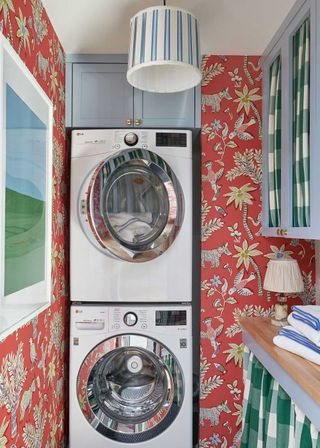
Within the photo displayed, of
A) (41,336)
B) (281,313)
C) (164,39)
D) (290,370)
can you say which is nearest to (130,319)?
(41,336)

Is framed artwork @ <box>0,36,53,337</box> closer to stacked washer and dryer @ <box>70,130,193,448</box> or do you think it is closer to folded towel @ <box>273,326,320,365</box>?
stacked washer and dryer @ <box>70,130,193,448</box>

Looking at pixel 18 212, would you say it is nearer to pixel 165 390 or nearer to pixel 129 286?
pixel 129 286

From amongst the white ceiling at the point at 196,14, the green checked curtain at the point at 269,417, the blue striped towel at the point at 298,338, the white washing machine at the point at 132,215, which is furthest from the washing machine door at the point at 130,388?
the white ceiling at the point at 196,14

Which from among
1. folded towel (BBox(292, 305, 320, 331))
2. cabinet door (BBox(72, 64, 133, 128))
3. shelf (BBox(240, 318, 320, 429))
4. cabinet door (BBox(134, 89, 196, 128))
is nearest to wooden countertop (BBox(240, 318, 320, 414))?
shelf (BBox(240, 318, 320, 429))

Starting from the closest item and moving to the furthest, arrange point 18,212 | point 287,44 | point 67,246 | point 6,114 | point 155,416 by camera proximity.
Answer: point 6,114
point 18,212
point 287,44
point 155,416
point 67,246

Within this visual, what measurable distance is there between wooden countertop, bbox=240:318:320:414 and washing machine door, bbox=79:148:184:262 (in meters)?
0.64

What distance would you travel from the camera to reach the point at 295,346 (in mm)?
1607

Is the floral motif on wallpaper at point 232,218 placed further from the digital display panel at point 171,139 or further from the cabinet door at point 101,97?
the cabinet door at point 101,97

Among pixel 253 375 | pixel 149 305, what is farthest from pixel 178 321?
pixel 253 375

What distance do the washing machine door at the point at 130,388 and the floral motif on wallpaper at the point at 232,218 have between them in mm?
316

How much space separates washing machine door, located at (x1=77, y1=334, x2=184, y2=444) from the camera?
2107 millimetres

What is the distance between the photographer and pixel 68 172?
92.0 inches

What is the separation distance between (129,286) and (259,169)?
104 cm

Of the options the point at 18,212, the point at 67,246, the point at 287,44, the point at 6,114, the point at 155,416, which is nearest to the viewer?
the point at 6,114
